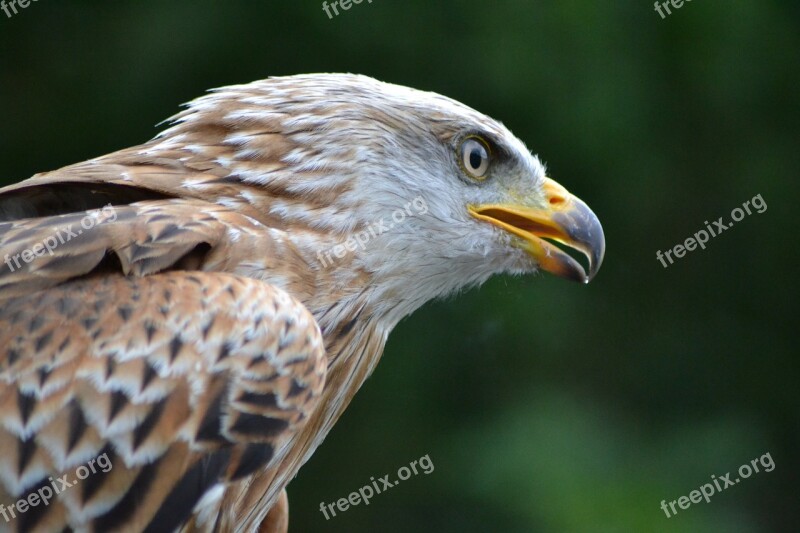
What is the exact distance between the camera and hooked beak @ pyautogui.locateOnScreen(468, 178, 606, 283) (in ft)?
10.2

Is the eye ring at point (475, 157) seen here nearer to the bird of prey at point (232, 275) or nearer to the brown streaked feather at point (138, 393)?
the bird of prey at point (232, 275)

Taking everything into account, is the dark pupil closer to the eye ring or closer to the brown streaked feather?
the eye ring

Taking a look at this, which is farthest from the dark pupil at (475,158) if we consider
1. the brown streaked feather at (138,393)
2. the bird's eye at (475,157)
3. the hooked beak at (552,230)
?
the brown streaked feather at (138,393)

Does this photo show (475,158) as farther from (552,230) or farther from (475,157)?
(552,230)

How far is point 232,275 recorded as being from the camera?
8.07ft

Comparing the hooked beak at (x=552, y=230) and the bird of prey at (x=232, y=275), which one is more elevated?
the bird of prey at (x=232, y=275)

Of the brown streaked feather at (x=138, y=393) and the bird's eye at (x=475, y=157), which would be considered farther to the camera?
the bird's eye at (x=475, y=157)

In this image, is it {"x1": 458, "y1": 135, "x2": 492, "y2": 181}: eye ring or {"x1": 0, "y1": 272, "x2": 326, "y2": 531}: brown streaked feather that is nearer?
{"x1": 0, "y1": 272, "x2": 326, "y2": 531}: brown streaked feather

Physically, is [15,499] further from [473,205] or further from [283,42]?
[283,42]

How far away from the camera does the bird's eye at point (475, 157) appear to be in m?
3.08

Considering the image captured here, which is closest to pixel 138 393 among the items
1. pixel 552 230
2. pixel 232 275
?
pixel 232 275

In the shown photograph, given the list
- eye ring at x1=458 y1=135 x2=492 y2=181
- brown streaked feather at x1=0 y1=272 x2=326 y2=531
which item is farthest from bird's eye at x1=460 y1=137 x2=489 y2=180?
brown streaked feather at x1=0 y1=272 x2=326 y2=531

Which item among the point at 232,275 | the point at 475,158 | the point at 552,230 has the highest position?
the point at 232,275

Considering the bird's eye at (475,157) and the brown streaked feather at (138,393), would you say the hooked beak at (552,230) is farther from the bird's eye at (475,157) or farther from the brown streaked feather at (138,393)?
the brown streaked feather at (138,393)
